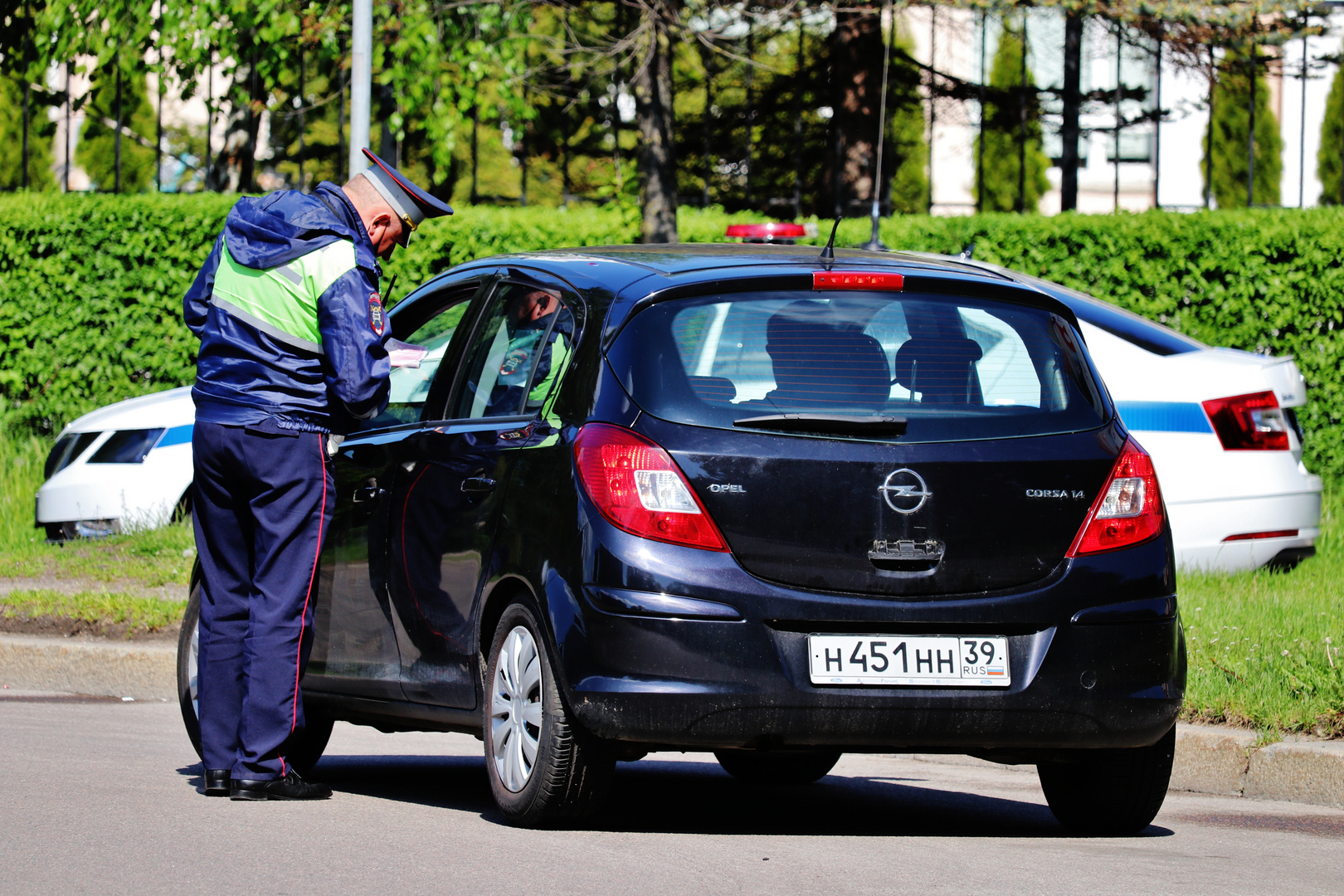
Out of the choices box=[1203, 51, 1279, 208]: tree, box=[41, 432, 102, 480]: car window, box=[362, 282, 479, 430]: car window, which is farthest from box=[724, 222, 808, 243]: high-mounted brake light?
box=[1203, 51, 1279, 208]: tree

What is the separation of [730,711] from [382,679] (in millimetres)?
1504

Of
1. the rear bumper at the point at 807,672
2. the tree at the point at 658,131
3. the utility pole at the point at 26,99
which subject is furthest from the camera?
the utility pole at the point at 26,99

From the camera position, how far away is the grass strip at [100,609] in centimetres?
904

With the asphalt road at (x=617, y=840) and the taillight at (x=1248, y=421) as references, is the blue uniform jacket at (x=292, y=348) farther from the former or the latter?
Answer: the taillight at (x=1248, y=421)

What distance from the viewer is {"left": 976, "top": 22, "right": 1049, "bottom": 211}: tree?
709 inches

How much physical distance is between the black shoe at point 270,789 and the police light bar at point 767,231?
19.2 feet

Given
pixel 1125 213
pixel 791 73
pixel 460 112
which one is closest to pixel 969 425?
pixel 1125 213

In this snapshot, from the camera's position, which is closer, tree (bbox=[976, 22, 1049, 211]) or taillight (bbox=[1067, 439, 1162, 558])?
taillight (bbox=[1067, 439, 1162, 558])

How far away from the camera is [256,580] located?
5.54 meters

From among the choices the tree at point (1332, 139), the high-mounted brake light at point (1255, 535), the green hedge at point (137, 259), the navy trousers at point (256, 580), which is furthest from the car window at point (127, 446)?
the tree at point (1332, 139)

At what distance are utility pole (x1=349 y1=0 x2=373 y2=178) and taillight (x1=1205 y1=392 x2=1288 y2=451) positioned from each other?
588 cm

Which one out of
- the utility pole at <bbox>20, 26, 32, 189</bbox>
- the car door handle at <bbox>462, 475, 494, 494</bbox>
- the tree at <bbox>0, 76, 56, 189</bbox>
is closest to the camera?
the car door handle at <bbox>462, 475, 494, 494</bbox>

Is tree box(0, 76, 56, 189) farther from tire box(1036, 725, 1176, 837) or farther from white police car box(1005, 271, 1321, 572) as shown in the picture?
tire box(1036, 725, 1176, 837)

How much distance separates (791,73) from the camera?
17047 mm
